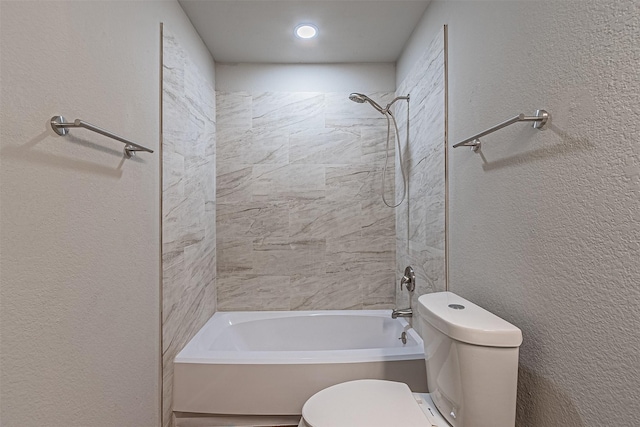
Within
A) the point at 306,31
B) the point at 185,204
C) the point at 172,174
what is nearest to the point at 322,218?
the point at 185,204

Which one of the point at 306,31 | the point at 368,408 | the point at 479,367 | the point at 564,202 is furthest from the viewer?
the point at 306,31

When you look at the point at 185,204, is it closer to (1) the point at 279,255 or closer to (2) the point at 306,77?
(1) the point at 279,255

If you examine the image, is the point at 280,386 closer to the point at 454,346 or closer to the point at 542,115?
the point at 454,346

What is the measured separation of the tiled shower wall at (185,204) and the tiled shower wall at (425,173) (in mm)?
1414

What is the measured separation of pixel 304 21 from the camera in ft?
6.81

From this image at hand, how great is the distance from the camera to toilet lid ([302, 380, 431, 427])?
1.12m

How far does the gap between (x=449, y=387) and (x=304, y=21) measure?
2119mm

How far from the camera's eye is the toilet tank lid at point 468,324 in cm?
95

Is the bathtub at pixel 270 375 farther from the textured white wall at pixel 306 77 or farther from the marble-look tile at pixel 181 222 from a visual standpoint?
the textured white wall at pixel 306 77

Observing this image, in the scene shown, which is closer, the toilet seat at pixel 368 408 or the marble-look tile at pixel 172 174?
the toilet seat at pixel 368 408

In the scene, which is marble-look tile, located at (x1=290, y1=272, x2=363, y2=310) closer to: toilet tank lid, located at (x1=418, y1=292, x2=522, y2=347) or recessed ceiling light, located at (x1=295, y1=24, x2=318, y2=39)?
toilet tank lid, located at (x1=418, y1=292, x2=522, y2=347)

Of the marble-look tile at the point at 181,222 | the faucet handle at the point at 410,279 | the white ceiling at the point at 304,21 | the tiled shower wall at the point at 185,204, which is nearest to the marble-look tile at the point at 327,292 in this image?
the faucet handle at the point at 410,279

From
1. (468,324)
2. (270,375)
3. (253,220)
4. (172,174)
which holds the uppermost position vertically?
(172,174)

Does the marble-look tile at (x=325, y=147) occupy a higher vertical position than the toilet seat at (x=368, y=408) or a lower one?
higher
